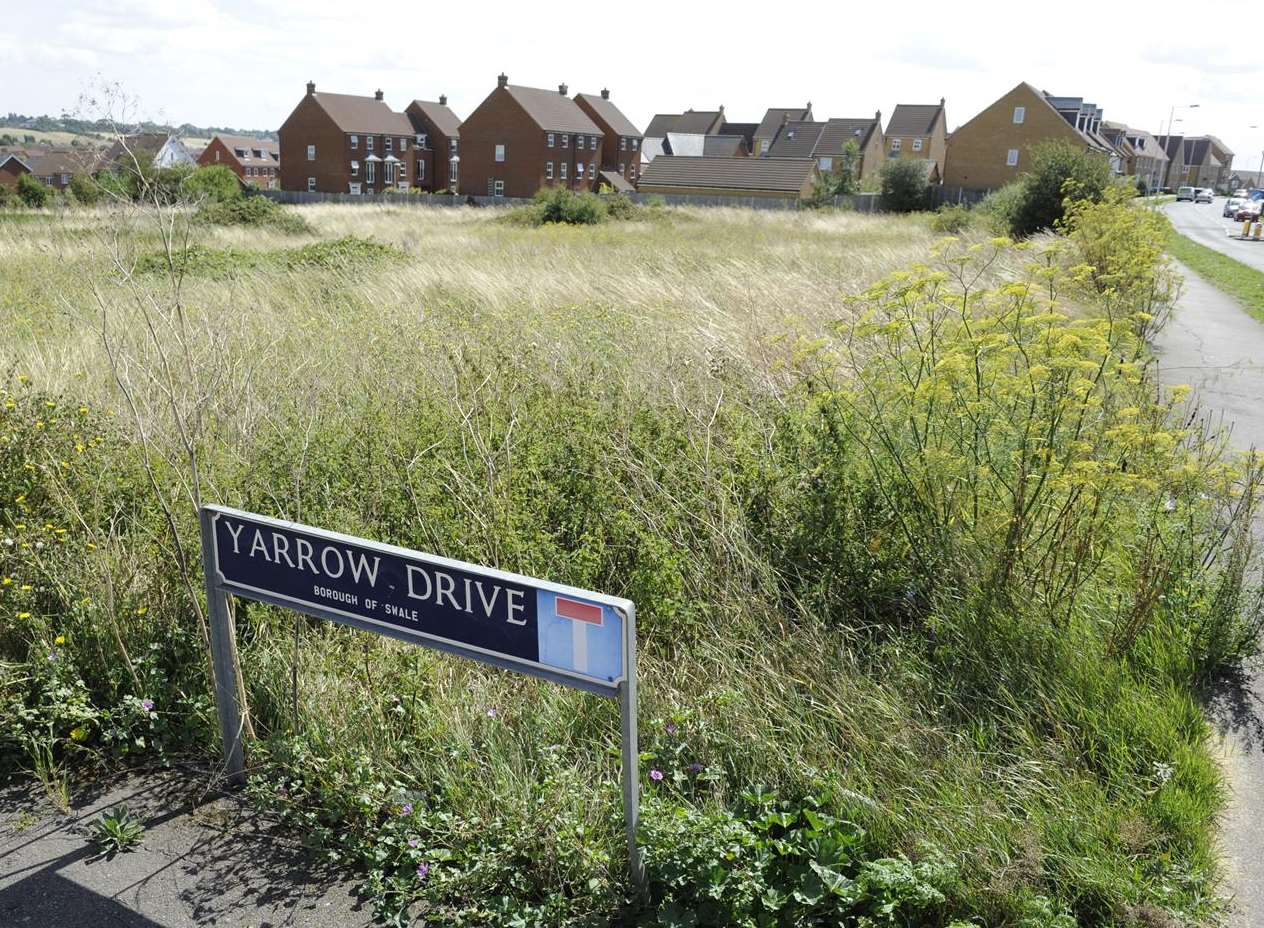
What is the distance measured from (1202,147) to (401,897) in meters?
153

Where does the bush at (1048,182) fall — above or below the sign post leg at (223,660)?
above

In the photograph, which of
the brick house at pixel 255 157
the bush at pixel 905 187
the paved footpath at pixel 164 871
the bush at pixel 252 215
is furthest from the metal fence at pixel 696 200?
the paved footpath at pixel 164 871

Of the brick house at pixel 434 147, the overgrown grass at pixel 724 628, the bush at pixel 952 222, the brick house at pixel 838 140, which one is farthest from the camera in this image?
the brick house at pixel 838 140

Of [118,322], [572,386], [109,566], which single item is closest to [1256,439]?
[572,386]

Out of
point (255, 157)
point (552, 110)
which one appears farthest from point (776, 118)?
point (255, 157)

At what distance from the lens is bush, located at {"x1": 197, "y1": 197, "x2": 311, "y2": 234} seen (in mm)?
25047

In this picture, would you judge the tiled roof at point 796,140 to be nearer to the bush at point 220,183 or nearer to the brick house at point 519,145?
the brick house at point 519,145

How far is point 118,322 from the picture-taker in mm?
8844

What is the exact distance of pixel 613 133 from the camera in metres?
74.2

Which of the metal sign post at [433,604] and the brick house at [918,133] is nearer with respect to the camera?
the metal sign post at [433,604]

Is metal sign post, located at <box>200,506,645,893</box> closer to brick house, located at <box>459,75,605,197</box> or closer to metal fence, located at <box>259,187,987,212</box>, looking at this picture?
metal fence, located at <box>259,187,987,212</box>

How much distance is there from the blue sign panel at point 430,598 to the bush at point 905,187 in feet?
167

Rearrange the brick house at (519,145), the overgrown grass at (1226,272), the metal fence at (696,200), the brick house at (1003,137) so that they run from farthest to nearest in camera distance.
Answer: the brick house at (519,145), the brick house at (1003,137), the metal fence at (696,200), the overgrown grass at (1226,272)

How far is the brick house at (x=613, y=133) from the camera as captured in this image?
74375 millimetres
